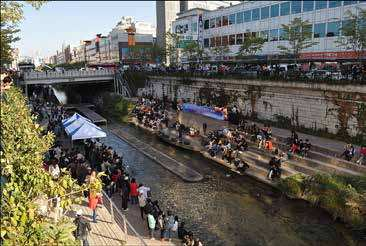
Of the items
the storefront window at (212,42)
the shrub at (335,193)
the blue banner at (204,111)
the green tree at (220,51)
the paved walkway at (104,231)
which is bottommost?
the shrub at (335,193)

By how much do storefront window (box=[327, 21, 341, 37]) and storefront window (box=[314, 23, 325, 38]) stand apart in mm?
828

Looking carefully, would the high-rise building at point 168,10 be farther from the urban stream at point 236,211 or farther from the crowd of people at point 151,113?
the urban stream at point 236,211

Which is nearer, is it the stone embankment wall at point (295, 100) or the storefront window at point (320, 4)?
the stone embankment wall at point (295, 100)

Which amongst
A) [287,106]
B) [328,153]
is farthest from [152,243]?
[287,106]

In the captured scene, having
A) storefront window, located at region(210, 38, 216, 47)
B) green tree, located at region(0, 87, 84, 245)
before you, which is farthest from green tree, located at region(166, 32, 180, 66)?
green tree, located at region(0, 87, 84, 245)

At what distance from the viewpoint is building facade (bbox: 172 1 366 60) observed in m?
45.8

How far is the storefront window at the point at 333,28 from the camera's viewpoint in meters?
45.4

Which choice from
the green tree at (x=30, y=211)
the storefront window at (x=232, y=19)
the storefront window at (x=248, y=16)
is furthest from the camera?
the storefront window at (x=232, y=19)

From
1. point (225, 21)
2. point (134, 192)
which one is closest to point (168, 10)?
point (225, 21)

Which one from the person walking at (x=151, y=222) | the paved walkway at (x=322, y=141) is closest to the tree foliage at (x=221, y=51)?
the paved walkway at (x=322, y=141)

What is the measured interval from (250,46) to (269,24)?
431cm

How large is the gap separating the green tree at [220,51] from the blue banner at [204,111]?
22.7 meters

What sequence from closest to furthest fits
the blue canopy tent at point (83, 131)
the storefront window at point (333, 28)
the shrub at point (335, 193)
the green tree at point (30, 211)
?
the green tree at point (30, 211)
the shrub at point (335, 193)
the blue canopy tent at point (83, 131)
the storefront window at point (333, 28)

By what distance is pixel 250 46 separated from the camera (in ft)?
182
